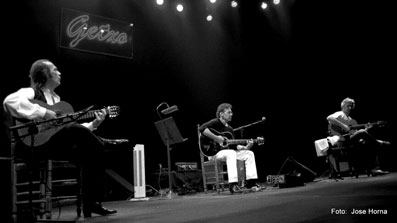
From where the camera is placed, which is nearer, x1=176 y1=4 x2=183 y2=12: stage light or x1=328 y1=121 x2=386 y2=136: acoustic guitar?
x1=328 y1=121 x2=386 y2=136: acoustic guitar

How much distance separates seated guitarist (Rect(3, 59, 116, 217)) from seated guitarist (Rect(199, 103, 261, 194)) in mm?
2371

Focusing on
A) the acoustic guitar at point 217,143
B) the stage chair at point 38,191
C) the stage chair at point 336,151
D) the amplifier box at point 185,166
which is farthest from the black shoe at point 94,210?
the stage chair at point 336,151

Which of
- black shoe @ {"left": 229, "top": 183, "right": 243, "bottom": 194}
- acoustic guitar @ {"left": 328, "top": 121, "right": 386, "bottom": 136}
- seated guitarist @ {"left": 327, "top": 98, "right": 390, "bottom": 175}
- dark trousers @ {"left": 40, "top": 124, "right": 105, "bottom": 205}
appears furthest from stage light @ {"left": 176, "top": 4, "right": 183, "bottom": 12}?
dark trousers @ {"left": 40, "top": 124, "right": 105, "bottom": 205}

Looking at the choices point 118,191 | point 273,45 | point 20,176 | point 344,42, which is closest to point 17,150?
point 20,176

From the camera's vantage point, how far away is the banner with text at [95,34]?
19.6 feet

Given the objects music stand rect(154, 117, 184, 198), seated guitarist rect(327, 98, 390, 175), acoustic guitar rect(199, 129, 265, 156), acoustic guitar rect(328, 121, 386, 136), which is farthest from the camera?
acoustic guitar rect(328, 121, 386, 136)

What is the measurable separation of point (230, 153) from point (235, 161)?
151 mm

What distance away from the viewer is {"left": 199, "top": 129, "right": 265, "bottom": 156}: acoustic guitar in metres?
5.58

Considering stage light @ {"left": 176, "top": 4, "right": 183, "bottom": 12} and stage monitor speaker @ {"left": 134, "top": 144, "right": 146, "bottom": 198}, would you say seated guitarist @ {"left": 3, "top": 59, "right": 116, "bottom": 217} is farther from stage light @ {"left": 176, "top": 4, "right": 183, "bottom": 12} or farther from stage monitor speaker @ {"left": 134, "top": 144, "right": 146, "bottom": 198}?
stage light @ {"left": 176, "top": 4, "right": 183, "bottom": 12}

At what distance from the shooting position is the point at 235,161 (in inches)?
205

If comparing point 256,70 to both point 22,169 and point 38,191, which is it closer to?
point 38,191

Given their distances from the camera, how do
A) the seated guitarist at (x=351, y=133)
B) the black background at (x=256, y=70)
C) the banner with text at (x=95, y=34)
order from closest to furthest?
the banner with text at (x=95, y=34) < the seated guitarist at (x=351, y=133) < the black background at (x=256, y=70)

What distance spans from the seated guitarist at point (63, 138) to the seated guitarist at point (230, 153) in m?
2.37

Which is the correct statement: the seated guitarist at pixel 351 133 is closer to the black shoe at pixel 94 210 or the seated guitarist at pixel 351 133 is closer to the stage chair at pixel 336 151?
the stage chair at pixel 336 151
